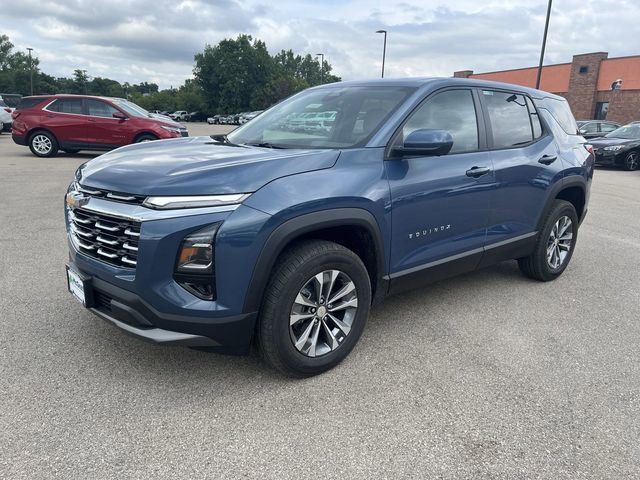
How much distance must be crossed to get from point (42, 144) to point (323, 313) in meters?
Result: 12.9

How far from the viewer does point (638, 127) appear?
643 inches

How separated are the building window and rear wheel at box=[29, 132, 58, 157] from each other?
31511 millimetres

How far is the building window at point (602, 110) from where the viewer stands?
3174 centimetres

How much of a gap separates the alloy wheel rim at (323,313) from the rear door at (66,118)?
A: 1196 cm

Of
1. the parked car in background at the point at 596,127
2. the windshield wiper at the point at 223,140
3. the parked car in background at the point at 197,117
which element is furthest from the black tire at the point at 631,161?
the parked car in background at the point at 197,117

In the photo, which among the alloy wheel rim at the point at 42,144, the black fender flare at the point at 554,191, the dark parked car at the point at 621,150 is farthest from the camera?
the dark parked car at the point at 621,150

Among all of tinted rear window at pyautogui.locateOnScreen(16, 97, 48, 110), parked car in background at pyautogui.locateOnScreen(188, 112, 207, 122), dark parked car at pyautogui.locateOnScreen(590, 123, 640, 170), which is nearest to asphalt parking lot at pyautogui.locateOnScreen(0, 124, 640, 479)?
tinted rear window at pyautogui.locateOnScreen(16, 97, 48, 110)

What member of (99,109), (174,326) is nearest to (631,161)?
(99,109)

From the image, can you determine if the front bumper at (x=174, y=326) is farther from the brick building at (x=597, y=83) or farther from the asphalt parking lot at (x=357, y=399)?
the brick building at (x=597, y=83)

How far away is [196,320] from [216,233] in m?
0.45

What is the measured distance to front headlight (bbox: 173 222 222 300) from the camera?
2.45 metres

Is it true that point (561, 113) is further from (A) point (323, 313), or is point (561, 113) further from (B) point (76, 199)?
(B) point (76, 199)

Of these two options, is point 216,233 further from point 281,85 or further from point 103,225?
point 281,85

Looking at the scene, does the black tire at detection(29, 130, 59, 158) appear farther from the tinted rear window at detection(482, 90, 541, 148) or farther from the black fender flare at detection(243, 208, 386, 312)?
the black fender flare at detection(243, 208, 386, 312)
